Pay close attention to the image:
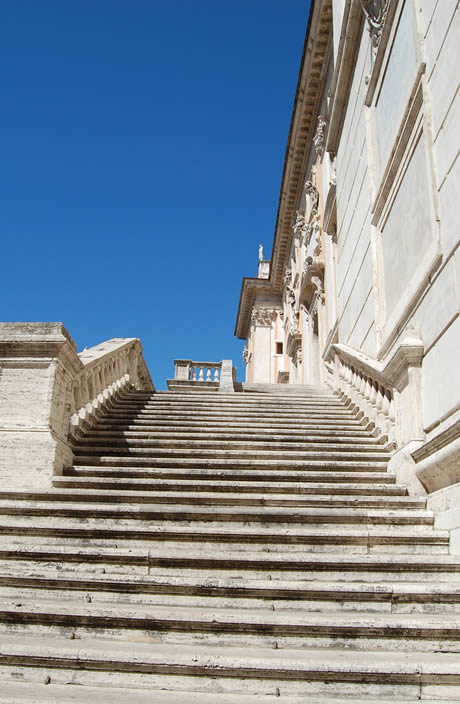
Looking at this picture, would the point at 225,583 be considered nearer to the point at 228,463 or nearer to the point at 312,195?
the point at 228,463

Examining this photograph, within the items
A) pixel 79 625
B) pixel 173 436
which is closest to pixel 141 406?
pixel 173 436

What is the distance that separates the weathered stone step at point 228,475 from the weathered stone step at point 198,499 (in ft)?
1.67

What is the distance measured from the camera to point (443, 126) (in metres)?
6.31

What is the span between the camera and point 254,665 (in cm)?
348

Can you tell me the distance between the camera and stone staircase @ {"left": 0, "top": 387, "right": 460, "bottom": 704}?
11.2ft

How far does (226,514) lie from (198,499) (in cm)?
48

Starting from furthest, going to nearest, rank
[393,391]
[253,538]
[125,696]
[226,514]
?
[393,391] → [226,514] → [253,538] → [125,696]

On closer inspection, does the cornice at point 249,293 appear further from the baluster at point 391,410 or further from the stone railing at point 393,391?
the baluster at point 391,410

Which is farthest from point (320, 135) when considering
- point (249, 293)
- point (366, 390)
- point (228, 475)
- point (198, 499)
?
point (249, 293)

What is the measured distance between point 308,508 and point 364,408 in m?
3.38

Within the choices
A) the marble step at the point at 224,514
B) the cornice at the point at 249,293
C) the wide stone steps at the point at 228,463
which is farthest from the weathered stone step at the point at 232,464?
the cornice at the point at 249,293

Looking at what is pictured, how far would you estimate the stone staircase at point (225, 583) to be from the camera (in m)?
3.43

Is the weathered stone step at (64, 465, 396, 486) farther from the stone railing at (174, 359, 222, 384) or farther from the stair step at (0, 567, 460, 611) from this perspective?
the stone railing at (174, 359, 222, 384)

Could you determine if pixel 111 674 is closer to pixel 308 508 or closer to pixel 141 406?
pixel 308 508
